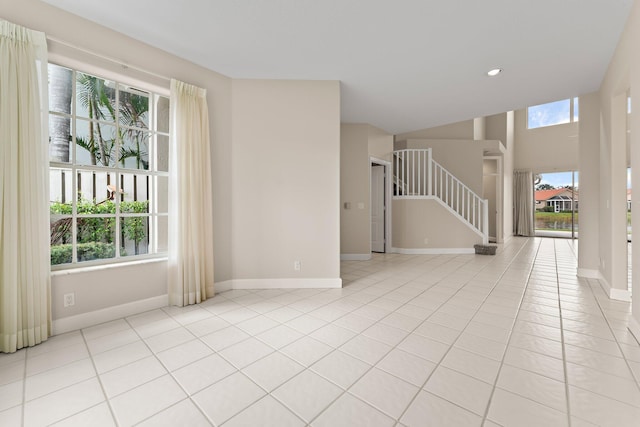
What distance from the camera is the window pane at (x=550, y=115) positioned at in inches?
380

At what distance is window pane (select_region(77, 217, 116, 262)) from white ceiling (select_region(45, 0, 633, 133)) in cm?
193

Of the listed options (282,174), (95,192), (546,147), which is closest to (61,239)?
(95,192)

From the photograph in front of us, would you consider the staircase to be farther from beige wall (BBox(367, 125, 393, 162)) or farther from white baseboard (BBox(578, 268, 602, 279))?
white baseboard (BBox(578, 268, 602, 279))

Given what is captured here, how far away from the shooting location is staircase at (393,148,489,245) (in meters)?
6.54

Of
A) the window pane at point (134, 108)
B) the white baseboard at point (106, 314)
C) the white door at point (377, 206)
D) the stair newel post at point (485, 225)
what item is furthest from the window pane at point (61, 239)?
the stair newel post at point (485, 225)

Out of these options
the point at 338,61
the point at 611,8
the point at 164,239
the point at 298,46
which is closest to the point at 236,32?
the point at 298,46

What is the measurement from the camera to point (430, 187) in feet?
21.4

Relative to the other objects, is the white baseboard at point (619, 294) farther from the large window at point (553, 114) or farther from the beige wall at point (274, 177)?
the large window at point (553, 114)

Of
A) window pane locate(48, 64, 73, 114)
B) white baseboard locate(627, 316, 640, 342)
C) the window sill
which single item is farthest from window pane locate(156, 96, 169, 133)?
white baseboard locate(627, 316, 640, 342)

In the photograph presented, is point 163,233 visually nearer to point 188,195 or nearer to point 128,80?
point 188,195

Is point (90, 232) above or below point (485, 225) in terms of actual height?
above

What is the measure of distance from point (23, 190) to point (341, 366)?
280 centimetres

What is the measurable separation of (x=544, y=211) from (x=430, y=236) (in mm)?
6943

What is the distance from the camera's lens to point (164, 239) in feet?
10.5
